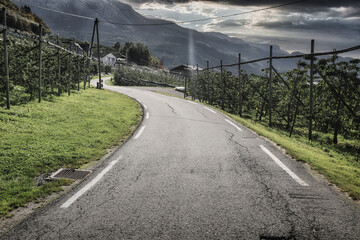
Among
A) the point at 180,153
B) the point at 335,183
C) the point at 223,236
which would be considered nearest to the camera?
the point at 223,236

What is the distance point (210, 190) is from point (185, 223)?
1.18 m

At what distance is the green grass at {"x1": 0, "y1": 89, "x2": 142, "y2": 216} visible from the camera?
450cm

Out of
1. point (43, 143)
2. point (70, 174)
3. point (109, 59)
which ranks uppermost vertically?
point (109, 59)

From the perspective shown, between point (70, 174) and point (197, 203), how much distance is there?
310cm

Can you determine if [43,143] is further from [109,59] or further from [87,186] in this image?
[109,59]

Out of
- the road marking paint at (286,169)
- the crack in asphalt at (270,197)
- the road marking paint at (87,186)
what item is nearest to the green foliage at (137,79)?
the road marking paint at (286,169)

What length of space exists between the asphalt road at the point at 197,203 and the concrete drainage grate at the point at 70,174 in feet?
0.78

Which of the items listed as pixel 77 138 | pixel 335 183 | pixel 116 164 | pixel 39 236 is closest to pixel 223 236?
pixel 39 236

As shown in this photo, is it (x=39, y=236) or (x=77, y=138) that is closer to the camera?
(x=39, y=236)

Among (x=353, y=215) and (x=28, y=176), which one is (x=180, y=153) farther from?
(x=353, y=215)

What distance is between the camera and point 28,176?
5.04 meters

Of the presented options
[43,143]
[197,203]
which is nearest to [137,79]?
A: [43,143]

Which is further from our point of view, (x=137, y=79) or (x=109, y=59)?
(x=109, y=59)

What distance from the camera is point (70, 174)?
17.4ft
